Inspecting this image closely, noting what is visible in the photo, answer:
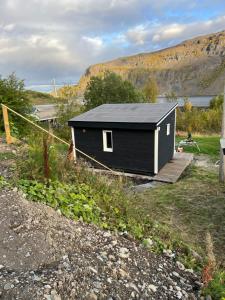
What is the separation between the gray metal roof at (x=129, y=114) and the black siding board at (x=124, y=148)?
0.44 meters

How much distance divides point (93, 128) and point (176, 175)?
405cm

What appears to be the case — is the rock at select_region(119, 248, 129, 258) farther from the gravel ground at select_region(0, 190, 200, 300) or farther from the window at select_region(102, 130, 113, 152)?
the window at select_region(102, 130, 113, 152)

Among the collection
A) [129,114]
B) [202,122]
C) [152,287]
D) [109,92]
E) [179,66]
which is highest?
[179,66]

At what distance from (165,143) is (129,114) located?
6.81ft

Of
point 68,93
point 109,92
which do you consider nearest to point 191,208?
point 109,92

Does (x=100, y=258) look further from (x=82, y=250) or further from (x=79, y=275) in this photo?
(x=79, y=275)

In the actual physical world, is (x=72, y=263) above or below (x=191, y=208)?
above

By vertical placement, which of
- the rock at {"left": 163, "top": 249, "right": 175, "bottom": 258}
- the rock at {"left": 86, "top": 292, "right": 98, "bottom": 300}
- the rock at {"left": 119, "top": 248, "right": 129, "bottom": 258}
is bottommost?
the rock at {"left": 163, "top": 249, "right": 175, "bottom": 258}

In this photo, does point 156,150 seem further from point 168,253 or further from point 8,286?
point 8,286

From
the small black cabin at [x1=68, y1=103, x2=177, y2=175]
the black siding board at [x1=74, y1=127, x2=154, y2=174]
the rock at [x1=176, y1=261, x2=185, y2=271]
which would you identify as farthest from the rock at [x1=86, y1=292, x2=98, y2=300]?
the black siding board at [x1=74, y1=127, x2=154, y2=174]

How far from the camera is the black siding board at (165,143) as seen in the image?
10557mm

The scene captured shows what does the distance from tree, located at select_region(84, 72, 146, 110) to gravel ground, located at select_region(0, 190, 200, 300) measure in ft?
67.9

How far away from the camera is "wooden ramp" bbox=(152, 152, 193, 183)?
390 inches

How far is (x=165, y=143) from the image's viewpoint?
11.2 metres
